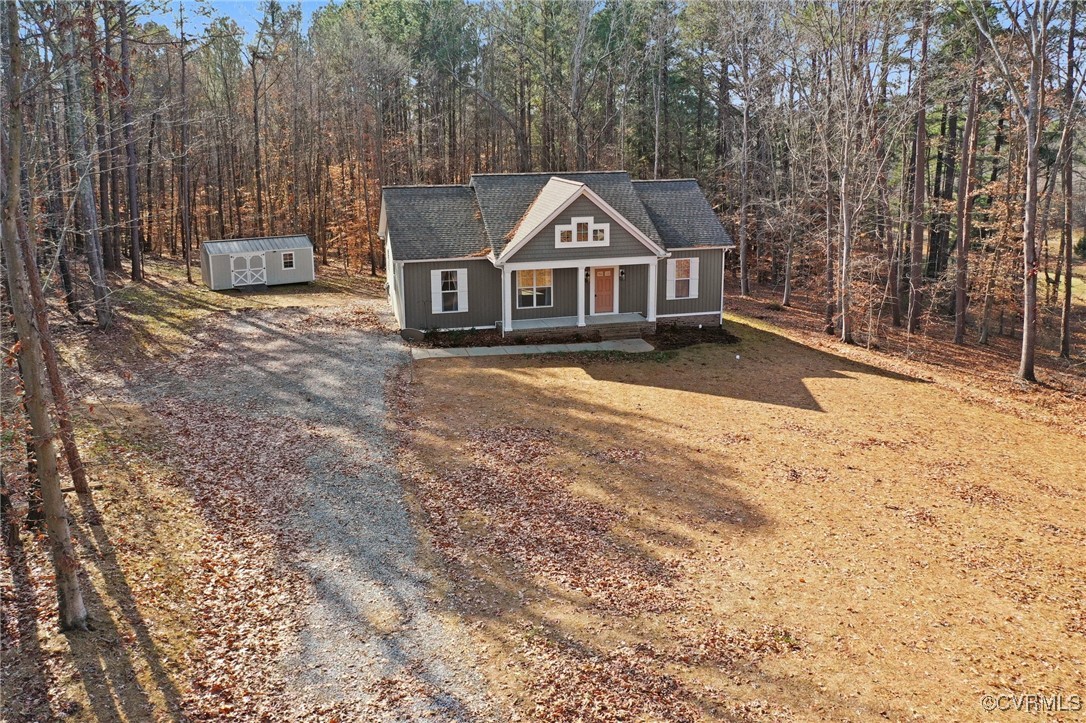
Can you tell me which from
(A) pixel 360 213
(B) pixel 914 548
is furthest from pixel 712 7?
(B) pixel 914 548

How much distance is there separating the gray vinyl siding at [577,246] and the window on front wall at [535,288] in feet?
3.23

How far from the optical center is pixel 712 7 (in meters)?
35.1

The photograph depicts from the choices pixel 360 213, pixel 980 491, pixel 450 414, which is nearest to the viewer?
pixel 980 491

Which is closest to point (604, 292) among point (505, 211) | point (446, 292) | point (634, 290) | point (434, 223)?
point (634, 290)

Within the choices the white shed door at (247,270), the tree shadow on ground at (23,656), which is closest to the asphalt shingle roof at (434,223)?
the white shed door at (247,270)

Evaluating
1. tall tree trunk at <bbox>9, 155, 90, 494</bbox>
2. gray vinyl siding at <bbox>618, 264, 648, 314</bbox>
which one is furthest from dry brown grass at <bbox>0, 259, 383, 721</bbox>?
gray vinyl siding at <bbox>618, 264, 648, 314</bbox>

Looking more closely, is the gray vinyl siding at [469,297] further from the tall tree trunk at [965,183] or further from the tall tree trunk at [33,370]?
the tall tree trunk at [965,183]

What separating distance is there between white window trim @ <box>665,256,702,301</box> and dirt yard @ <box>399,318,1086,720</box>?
19.8 ft

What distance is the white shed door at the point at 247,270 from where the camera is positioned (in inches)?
1270

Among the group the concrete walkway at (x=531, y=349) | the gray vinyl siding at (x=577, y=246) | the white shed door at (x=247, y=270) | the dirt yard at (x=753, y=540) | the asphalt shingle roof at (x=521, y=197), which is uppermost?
the asphalt shingle roof at (x=521, y=197)

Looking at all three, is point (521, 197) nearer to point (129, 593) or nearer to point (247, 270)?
point (247, 270)

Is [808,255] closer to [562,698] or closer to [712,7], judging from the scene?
[712,7]

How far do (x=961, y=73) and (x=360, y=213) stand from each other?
2799 cm

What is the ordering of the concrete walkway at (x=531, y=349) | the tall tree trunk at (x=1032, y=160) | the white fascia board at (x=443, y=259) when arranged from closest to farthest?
the tall tree trunk at (x=1032, y=160)
the concrete walkway at (x=531, y=349)
the white fascia board at (x=443, y=259)
